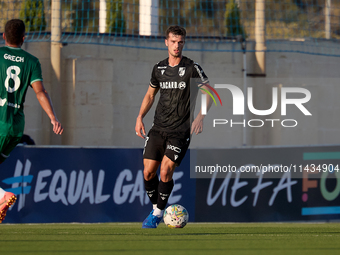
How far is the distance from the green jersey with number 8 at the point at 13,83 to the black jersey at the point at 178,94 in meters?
1.49

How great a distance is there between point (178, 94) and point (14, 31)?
187 centimetres

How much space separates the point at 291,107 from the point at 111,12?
5.02 meters

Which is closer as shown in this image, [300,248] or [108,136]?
[300,248]

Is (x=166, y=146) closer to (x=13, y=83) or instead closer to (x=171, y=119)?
(x=171, y=119)

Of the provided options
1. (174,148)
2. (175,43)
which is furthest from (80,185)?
(175,43)

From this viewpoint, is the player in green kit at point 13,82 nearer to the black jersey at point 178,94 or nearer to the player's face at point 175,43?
the black jersey at point 178,94

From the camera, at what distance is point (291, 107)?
46.3ft

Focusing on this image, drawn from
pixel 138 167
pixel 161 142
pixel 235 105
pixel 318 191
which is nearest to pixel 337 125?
pixel 235 105

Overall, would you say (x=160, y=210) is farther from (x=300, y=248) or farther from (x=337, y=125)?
(x=337, y=125)

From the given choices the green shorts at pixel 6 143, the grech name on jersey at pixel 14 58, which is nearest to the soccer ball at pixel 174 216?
the green shorts at pixel 6 143

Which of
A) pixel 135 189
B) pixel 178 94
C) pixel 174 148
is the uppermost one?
pixel 178 94

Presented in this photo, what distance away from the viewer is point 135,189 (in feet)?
31.8

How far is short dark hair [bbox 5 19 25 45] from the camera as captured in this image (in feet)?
17.3

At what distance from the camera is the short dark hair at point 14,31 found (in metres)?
5.27
